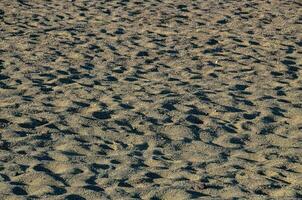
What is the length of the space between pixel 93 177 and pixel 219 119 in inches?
69.1

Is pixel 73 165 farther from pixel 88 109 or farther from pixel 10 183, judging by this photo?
pixel 88 109

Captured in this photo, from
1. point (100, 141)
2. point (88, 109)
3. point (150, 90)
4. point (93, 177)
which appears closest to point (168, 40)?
point (150, 90)

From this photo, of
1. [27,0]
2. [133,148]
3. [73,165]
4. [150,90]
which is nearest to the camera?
[73,165]

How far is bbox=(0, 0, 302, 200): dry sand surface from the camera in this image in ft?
17.3

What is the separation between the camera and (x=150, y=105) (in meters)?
6.94

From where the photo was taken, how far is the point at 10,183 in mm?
5168

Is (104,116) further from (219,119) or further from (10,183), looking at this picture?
(10,183)

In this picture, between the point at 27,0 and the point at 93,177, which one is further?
the point at 27,0

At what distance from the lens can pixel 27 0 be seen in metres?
12.3

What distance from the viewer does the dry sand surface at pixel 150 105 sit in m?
5.28

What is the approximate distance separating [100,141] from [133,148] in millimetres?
339

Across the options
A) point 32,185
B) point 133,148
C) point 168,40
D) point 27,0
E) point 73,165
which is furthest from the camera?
point 27,0

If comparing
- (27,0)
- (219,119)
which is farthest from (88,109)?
(27,0)

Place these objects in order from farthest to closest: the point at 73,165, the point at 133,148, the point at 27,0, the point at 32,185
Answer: the point at 27,0 < the point at 133,148 < the point at 73,165 < the point at 32,185
